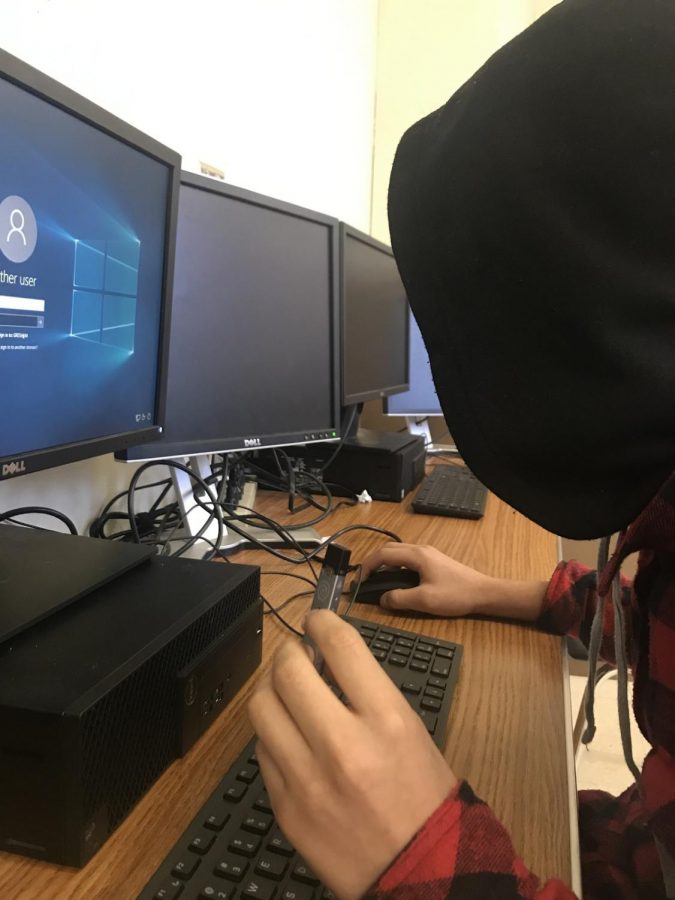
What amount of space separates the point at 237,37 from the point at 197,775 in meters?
1.35

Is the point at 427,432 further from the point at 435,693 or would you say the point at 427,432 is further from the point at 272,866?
the point at 272,866

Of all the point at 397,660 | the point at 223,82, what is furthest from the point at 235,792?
the point at 223,82

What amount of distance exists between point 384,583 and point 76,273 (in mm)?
500

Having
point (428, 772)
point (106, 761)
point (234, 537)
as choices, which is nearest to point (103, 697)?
point (106, 761)

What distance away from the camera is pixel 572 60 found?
38 cm

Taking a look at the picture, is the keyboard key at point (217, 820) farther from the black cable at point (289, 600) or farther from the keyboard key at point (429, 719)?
the black cable at point (289, 600)

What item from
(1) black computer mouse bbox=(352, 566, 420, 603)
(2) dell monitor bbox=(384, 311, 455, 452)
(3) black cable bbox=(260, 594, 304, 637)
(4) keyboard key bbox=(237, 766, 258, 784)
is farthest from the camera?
(2) dell monitor bbox=(384, 311, 455, 452)

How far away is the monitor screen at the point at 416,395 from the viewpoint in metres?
1.78

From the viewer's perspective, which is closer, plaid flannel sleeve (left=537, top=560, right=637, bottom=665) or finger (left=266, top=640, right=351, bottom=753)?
finger (left=266, top=640, right=351, bottom=753)

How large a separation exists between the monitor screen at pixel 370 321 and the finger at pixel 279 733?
2.55 ft

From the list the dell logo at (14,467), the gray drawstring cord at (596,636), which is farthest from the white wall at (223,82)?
the gray drawstring cord at (596,636)

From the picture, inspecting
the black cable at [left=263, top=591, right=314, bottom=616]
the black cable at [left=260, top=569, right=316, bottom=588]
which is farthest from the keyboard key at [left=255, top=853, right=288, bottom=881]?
the black cable at [left=260, top=569, right=316, bottom=588]

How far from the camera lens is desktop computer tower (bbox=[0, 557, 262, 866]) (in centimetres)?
39

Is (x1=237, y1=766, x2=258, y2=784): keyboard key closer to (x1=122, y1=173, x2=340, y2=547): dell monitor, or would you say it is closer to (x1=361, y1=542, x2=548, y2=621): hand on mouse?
(x1=361, y1=542, x2=548, y2=621): hand on mouse
